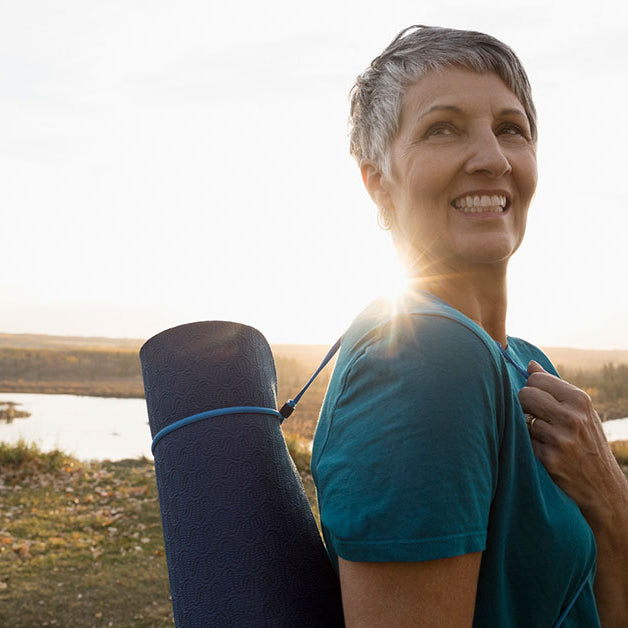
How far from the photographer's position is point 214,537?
137 centimetres

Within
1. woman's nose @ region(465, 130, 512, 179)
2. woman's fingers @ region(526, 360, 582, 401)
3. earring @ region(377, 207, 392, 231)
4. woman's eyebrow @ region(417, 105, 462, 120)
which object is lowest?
woman's fingers @ region(526, 360, 582, 401)

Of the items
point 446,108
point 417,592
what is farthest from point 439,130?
point 417,592

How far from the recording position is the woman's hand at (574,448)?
138 centimetres

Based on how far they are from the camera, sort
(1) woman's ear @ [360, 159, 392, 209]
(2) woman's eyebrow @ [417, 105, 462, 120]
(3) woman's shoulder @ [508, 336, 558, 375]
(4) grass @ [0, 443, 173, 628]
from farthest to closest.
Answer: (4) grass @ [0, 443, 173, 628] → (3) woman's shoulder @ [508, 336, 558, 375] → (1) woman's ear @ [360, 159, 392, 209] → (2) woman's eyebrow @ [417, 105, 462, 120]

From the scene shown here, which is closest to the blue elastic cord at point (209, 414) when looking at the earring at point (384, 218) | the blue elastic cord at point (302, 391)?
the blue elastic cord at point (302, 391)

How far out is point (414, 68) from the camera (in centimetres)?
170

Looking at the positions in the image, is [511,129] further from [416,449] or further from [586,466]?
[416,449]

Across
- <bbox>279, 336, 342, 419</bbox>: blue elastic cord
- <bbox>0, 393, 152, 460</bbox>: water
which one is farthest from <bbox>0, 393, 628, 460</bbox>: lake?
<bbox>279, 336, 342, 419</bbox>: blue elastic cord

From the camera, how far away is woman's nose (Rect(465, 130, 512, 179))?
64.6 inches

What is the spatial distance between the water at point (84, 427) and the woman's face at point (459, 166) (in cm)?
1008

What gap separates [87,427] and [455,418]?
20.0 m

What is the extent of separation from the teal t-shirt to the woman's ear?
1.90 ft

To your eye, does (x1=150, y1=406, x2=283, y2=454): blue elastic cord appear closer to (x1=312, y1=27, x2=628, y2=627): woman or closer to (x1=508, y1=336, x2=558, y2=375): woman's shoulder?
(x1=312, y1=27, x2=628, y2=627): woman

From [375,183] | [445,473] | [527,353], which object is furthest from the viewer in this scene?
[527,353]
